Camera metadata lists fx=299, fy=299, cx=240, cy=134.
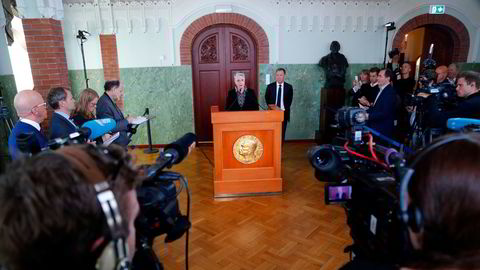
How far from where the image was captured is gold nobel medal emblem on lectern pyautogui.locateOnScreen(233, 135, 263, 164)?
331 centimetres

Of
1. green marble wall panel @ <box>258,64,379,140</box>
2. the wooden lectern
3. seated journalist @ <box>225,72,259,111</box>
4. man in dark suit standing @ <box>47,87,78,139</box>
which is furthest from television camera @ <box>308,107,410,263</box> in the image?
green marble wall panel @ <box>258,64,379,140</box>

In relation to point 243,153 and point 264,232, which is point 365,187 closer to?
point 264,232

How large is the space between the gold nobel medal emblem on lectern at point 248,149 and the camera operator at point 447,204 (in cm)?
268

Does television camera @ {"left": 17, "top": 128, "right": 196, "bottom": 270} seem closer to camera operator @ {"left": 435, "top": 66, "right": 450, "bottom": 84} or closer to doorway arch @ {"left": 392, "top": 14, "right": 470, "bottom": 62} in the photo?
camera operator @ {"left": 435, "top": 66, "right": 450, "bottom": 84}

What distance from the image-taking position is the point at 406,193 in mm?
649

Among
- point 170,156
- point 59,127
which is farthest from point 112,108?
point 170,156

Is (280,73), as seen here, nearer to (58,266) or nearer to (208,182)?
(208,182)

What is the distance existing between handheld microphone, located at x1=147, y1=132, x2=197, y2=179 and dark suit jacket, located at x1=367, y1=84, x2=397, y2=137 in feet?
9.26

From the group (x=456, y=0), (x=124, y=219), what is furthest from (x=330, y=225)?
(x=456, y=0)

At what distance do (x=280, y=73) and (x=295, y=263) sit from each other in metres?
3.22

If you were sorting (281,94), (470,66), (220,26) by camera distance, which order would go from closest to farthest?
(281,94), (220,26), (470,66)

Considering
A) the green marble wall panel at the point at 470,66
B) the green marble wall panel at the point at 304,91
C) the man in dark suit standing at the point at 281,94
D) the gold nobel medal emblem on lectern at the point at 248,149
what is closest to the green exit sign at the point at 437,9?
the green marble wall panel at the point at 470,66

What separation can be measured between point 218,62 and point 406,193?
202 inches

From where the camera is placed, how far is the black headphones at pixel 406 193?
61 cm
